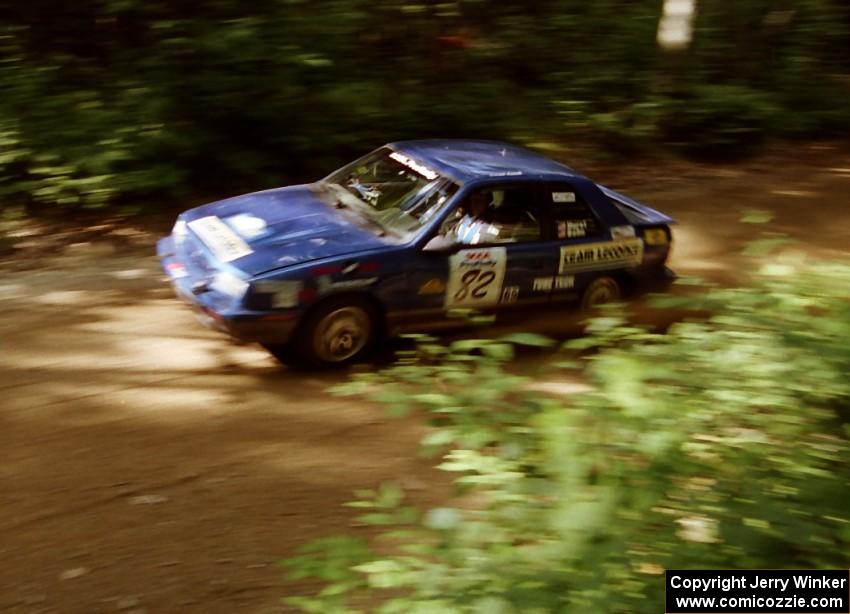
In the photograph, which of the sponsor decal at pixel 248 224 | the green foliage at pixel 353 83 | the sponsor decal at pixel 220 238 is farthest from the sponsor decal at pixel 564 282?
the green foliage at pixel 353 83

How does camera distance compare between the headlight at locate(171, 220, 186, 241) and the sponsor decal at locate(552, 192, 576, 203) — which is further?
the sponsor decal at locate(552, 192, 576, 203)

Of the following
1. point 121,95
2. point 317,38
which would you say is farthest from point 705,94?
point 121,95

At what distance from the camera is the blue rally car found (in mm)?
5930

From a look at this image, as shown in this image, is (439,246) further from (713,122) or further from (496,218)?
(713,122)

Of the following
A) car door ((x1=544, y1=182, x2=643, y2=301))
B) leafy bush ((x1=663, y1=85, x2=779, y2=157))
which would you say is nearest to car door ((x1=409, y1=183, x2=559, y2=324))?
car door ((x1=544, y1=182, x2=643, y2=301))

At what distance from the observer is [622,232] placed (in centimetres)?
719

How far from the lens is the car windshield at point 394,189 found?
6485mm

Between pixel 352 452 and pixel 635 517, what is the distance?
297 cm

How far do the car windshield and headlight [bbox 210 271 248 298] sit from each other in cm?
124

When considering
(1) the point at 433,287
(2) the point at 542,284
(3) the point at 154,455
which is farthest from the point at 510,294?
(3) the point at 154,455

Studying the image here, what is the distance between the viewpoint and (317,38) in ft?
35.4

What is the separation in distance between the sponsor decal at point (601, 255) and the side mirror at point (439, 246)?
1.04 metres

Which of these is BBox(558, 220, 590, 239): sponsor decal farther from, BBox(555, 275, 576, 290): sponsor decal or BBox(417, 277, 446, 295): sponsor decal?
BBox(417, 277, 446, 295): sponsor decal

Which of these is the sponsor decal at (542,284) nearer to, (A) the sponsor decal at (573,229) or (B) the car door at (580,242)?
(B) the car door at (580,242)
